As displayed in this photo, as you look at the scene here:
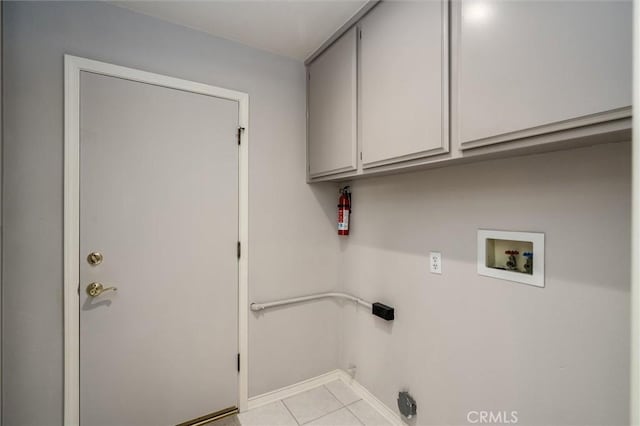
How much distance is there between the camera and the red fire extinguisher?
7.01ft

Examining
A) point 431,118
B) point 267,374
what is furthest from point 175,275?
point 431,118

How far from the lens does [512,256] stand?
4.14 feet

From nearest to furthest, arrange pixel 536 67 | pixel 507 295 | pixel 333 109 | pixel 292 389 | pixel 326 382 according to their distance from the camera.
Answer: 1. pixel 536 67
2. pixel 507 295
3. pixel 333 109
4. pixel 292 389
5. pixel 326 382

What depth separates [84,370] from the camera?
1.50 meters

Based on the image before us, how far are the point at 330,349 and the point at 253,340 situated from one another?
0.66 meters

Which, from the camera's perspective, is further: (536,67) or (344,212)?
(344,212)

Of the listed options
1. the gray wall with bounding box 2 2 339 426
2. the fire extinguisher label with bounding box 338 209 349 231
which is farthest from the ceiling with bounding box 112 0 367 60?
the fire extinguisher label with bounding box 338 209 349 231

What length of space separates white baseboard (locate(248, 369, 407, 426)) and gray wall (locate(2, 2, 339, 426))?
5 cm

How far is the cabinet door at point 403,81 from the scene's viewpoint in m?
1.18

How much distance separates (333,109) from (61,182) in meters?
1.55

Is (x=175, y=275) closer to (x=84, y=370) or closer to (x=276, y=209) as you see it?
(x=84, y=370)

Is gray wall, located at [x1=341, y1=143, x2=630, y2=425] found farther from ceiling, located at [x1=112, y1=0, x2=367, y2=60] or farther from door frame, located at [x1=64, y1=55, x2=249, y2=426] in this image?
door frame, located at [x1=64, y1=55, x2=249, y2=426]

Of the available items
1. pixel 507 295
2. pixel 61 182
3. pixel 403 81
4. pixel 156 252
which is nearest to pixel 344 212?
pixel 403 81

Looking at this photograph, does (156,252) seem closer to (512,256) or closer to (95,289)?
(95,289)
